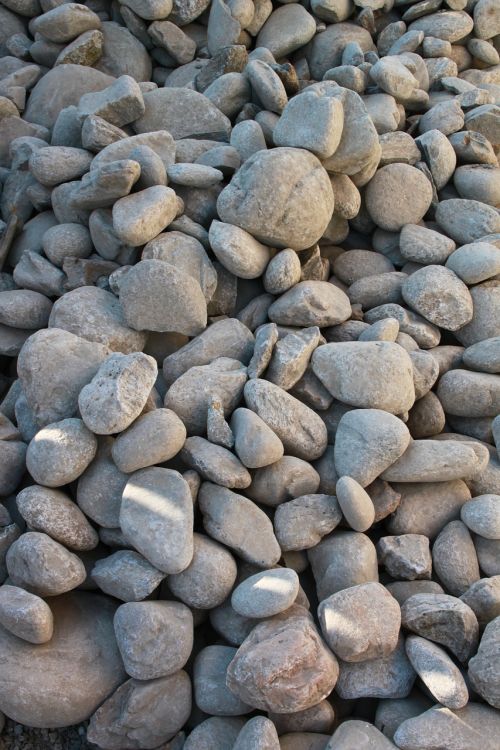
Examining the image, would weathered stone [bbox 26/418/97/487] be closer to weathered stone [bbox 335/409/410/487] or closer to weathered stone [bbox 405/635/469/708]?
weathered stone [bbox 335/409/410/487]

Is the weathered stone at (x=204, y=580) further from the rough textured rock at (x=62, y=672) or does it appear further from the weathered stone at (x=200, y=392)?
the weathered stone at (x=200, y=392)

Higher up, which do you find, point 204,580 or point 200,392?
point 200,392

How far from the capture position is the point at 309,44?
12.5 feet

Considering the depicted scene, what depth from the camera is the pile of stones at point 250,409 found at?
1.76m

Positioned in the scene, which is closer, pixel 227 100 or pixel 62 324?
pixel 62 324

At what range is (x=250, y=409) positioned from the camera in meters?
2.17

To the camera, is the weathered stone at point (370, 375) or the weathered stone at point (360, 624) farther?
the weathered stone at point (370, 375)

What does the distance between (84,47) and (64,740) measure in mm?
3072

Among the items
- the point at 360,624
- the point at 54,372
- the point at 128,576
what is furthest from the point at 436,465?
the point at 54,372

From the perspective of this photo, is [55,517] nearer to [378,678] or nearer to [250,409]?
[250,409]

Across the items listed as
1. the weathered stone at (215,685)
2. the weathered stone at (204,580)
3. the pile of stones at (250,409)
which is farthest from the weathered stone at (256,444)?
the weathered stone at (215,685)

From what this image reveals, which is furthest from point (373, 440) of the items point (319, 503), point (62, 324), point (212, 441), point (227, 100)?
point (227, 100)

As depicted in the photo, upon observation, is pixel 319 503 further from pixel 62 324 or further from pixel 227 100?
pixel 227 100

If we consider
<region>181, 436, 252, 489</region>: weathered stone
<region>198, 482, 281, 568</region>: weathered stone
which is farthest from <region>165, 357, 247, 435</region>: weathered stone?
<region>198, 482, 281, 568</region>: weathered stone
